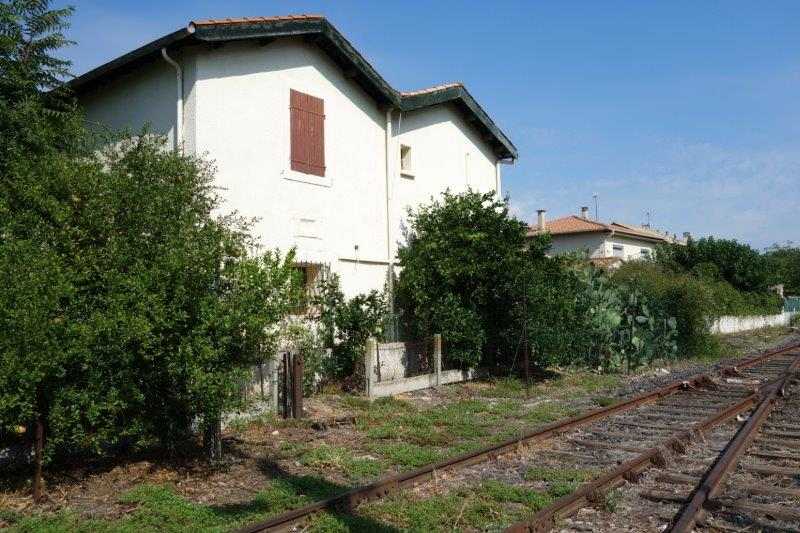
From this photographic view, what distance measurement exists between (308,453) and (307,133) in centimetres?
737

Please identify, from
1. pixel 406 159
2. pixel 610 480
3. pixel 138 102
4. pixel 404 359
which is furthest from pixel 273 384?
pixel 406 159

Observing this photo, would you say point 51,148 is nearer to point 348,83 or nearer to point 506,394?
point 348,83

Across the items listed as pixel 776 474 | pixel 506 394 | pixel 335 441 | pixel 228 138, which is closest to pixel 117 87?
pixel 228 138

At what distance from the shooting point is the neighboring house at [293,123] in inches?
480

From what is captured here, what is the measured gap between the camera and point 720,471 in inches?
286

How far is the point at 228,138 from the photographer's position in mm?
12391

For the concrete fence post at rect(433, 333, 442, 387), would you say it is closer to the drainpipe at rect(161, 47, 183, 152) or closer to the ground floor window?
the ground floor window

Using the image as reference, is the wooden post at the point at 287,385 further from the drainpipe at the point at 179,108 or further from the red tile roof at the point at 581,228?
the red tile roof at the point at 581,228

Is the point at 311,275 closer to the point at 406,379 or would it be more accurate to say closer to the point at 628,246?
the point at 406,379

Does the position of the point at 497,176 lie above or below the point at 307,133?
above

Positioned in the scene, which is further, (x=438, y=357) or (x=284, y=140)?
(x=438, y=357)

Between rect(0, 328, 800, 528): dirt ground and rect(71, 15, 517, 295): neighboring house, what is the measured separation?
3.56m

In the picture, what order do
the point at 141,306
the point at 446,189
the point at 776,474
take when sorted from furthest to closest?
the point at 446,189, the point at 776,474, the point at 141,306

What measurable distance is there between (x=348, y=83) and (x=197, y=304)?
30.1 feet
